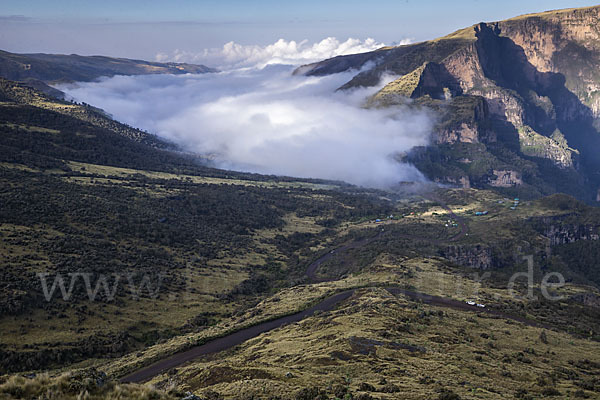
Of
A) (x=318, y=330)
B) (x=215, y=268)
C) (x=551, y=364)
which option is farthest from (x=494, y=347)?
(x=215, y=268)

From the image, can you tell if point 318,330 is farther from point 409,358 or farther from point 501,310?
point 501,310

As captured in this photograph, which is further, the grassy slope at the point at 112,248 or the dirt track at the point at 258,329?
the grassy slope at the point at 112,248

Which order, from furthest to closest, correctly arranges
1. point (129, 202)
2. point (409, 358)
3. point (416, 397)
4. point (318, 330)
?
point (129, 202) → point (318, 330) → point (409, 358) → point (416, 397)

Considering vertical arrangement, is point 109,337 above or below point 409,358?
below

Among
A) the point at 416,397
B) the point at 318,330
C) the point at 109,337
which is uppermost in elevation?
the point at 416,397

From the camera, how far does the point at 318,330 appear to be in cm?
6359

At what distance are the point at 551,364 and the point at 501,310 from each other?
28669mm

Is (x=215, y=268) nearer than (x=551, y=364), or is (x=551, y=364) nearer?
(x=551, y=364)

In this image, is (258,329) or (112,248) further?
(112,248)

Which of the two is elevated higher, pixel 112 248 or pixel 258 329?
pixel 112 248

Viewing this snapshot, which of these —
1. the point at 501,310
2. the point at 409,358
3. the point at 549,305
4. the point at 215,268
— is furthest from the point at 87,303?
the point at 549,305

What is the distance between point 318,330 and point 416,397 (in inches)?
1099

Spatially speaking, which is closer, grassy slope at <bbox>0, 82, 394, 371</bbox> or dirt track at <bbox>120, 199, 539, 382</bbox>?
dirt track at <bbox>120, 199, 539, 382</bbox>

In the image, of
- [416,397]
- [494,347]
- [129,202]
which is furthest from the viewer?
[129,202]
